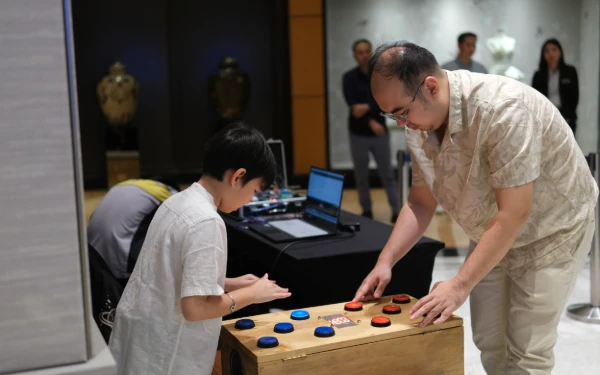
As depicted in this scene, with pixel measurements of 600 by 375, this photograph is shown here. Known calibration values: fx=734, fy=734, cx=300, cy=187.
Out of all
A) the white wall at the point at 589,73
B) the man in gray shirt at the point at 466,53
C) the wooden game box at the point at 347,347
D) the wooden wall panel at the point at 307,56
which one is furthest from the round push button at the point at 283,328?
the wooden wall panel at the point at 307,56

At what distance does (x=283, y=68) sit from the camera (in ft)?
27.4

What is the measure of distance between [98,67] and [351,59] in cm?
303

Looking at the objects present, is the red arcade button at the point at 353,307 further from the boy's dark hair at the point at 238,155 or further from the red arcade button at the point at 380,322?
the boy's dark hair at the point at 238,155

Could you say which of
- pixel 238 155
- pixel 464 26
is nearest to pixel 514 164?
pixel 238 155

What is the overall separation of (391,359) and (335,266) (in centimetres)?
97

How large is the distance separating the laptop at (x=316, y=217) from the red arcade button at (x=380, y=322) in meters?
1.13

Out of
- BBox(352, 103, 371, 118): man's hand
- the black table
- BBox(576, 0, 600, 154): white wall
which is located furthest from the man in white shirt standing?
BBox(352, 103, 371, 118): man's hand


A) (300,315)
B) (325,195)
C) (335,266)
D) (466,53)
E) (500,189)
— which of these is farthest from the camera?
(466,53)

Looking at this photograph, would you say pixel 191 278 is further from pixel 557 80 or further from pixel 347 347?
pixel 557 80

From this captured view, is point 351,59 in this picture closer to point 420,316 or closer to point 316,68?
point 316,68

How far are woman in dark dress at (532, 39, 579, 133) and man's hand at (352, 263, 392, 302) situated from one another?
3.40m

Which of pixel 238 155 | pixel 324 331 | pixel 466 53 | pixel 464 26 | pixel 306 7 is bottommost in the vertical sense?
pixel 324 331

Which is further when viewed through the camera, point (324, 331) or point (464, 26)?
point (464, 26)

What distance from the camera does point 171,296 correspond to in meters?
1.61
